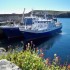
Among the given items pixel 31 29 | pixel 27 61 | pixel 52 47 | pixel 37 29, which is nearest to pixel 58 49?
pixel 52 47

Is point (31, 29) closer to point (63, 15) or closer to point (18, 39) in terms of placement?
point (18, 39)

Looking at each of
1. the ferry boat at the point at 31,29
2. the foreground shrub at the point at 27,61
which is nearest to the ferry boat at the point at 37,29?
the ferry boat at the point at 31,29

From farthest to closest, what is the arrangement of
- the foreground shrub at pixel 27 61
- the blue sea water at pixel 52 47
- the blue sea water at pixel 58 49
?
the blue sea water at pixel 52 47 < the blue sea water at pixel 58 49 < the foreground shrub at pixel 27 61

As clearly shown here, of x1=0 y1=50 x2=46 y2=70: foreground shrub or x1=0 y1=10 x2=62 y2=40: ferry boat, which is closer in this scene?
x1=0 y1=50 x2=46 y2=70: foreground shrub

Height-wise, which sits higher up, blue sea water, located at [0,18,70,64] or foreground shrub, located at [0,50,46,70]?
foreground shrub, located at [0,50,46,70]

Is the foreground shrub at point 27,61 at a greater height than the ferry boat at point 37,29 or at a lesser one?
greater

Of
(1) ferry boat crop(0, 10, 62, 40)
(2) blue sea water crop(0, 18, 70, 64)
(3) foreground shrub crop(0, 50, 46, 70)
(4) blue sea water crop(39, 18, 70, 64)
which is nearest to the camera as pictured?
(3) foreground shrub crop(0, 50, 46, 70)

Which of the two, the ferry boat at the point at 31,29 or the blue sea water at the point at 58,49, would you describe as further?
the ferry boat at the point at 31,29

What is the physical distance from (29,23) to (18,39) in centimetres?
766

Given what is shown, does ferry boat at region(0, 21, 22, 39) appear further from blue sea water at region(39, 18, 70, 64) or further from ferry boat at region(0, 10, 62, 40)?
blue sea water at region(39, 18, 70, 64)

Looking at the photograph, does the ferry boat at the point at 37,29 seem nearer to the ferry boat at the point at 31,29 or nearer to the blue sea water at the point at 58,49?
the ferry boat at the point at 31,29

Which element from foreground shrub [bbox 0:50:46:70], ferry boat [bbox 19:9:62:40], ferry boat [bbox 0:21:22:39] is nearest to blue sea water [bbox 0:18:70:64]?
ferry boat [bbox 19:9:62:40]

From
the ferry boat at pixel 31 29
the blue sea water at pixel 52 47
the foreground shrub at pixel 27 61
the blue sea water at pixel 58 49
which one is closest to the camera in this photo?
the foreground shrub at pixel 27 61

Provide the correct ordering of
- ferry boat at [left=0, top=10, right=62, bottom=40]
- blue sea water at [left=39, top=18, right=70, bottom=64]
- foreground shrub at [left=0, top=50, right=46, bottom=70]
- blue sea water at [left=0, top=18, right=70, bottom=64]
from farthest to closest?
ferry boat at [left=0, top=10, right=62, bottom=40]
blue sea water at [left=0, top=18, right=70, bottom=64]
blue sea water at [left=39, top=18, right=70, bottom=64]
foreground shrub at [left=0, top=50, right=46, bottom=70]
